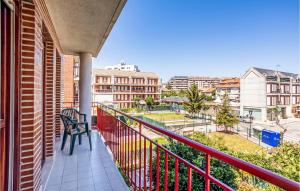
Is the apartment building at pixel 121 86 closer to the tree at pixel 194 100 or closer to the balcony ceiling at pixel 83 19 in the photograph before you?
the tree at pixel 194 100

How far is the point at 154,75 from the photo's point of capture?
39406 millimetres

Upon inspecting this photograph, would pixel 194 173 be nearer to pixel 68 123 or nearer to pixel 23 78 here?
pixel 68 123

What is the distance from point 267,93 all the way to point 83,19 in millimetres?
31366

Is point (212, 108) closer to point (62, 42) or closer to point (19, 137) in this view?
point (62, 42)

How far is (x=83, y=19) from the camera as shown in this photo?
9.77 ft

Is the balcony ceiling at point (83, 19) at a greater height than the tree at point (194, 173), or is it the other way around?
the balcony ceiling at point (83, 19)

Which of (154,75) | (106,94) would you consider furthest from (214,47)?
(106,94)

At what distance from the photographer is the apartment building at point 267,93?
1115 inches

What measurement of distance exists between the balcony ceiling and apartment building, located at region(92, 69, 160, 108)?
1107 inches

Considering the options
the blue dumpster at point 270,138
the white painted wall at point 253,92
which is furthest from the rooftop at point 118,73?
the blue dumpster at point 270,138

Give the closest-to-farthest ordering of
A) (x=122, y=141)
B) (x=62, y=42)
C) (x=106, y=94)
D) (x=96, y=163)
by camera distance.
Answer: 1. (x=122, y=141)
2. (x=96, y=163)
3. (x=62, y=42)
4. (x=106, y=94)

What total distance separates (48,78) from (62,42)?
4.42 feet

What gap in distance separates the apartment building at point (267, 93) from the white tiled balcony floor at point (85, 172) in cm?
3021

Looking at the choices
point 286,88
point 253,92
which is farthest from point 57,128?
point 286,88
